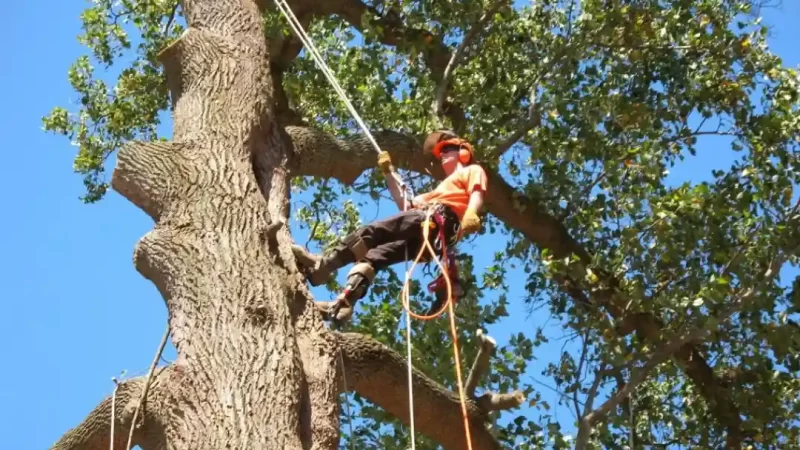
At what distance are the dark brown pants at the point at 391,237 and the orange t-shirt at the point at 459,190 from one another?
0.73 ft

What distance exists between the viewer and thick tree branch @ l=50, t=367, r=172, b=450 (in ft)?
13.2

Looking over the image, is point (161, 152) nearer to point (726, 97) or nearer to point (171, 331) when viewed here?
point (171, 331)

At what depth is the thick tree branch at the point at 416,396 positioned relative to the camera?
180 inches

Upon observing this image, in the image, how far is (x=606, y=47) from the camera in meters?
7.98

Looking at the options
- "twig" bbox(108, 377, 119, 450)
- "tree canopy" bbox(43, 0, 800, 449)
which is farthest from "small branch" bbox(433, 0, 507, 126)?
"twig" bbox(108, 377, 119, 450)

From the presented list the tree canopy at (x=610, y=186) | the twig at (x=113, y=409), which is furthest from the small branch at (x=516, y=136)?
the twig at (x=113, y=409)

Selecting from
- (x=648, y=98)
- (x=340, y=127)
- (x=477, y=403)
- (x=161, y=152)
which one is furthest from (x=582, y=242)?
(x=161, y=152)

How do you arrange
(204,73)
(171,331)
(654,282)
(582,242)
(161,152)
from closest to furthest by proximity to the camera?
(171,331) < (161,152) < (204,73) < (654,282) < (582,242)

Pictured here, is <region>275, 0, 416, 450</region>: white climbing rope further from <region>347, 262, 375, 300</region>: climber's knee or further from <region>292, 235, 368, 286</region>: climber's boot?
<region>292, 235, 368, 286</region>: climber's boot

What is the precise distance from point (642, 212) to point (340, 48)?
306cm

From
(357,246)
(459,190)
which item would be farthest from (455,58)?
(357,246)

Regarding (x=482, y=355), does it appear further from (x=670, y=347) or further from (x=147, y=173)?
(x=670, y=347)

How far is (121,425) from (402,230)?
5.25ft

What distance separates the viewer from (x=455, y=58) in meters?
7.04
